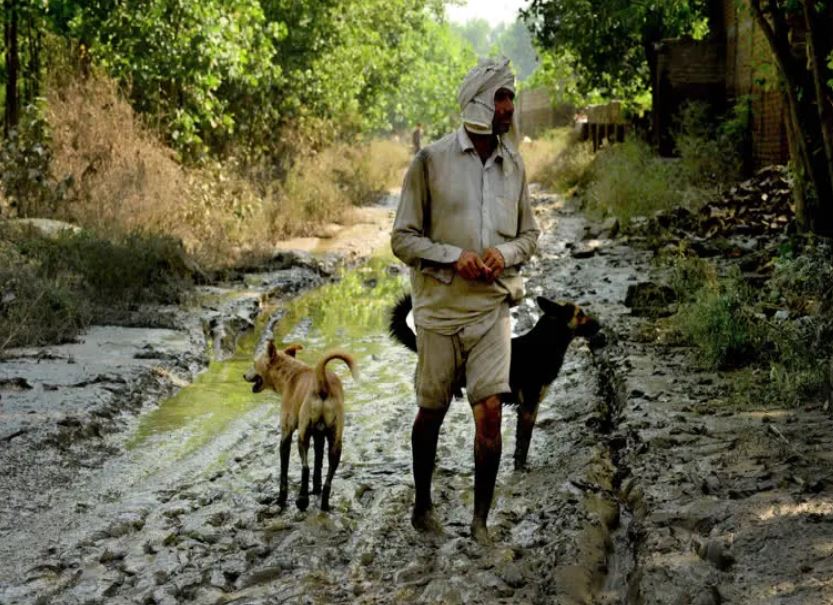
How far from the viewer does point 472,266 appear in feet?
15.9

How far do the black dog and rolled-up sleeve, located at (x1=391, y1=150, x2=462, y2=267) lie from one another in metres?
1.38

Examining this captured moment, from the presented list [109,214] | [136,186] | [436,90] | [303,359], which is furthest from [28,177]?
[436,90]

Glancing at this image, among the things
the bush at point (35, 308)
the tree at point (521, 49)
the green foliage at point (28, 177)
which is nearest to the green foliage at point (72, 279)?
the bush at point (35, 308)

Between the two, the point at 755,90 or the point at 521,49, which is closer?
the point at 755,90

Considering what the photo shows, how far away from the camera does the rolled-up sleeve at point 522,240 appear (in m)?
4.96

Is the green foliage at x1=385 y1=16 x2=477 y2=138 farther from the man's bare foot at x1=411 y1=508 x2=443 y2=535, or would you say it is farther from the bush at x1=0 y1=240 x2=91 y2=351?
the man's bare foot at x1=411 y1=508 x2=443 y2=535

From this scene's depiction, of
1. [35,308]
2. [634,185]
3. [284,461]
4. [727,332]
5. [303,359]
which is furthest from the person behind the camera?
[634,185]

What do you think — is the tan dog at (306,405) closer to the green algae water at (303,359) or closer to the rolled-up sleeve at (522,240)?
the rolled-up sleeve at (522,240)

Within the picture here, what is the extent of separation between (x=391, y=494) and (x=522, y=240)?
193cm

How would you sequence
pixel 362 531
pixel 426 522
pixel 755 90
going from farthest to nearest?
pixel 755 90, pixel 362 531, pixel 426 522

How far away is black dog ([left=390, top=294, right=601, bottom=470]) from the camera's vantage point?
6.53 m

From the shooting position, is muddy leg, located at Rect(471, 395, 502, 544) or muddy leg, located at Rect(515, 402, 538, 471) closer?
muddy leg, located at Rect(471, 395, 502, 544)

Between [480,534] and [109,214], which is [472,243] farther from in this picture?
[109,214]

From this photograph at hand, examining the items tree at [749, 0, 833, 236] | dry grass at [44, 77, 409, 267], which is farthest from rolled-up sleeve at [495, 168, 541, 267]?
dry grass at [44, 77, 409, 267]
